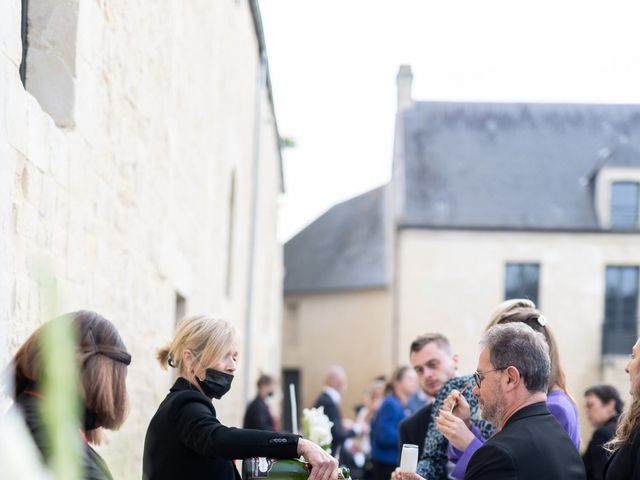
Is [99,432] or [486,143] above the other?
[486,143]

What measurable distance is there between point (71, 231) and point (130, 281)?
1732 mm

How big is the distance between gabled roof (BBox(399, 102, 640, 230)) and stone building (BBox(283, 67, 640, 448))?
1.4 inches

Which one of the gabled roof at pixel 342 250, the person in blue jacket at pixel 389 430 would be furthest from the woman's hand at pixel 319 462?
the gabled roof at pixel 342 250

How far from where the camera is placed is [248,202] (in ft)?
55.0

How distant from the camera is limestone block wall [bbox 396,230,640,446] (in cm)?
2752

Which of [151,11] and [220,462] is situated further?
[151,11]

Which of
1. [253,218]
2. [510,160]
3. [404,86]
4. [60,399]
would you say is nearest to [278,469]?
[60,399]

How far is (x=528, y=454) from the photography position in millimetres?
3049

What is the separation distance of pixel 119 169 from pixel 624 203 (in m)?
24.1

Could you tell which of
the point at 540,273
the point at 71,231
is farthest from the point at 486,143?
the point at 71,231

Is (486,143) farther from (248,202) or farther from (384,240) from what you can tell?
(248,202)

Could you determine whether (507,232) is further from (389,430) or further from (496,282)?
(389,430)

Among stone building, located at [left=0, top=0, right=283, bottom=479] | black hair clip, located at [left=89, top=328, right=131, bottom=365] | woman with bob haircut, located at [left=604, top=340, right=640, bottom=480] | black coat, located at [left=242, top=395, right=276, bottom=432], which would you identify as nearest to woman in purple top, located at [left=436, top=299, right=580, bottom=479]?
woman with bob haircut, located at [left=604, top=340, right=640, bottom=480]

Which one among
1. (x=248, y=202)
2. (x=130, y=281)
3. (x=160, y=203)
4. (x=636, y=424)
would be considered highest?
(x=248, y=202)
